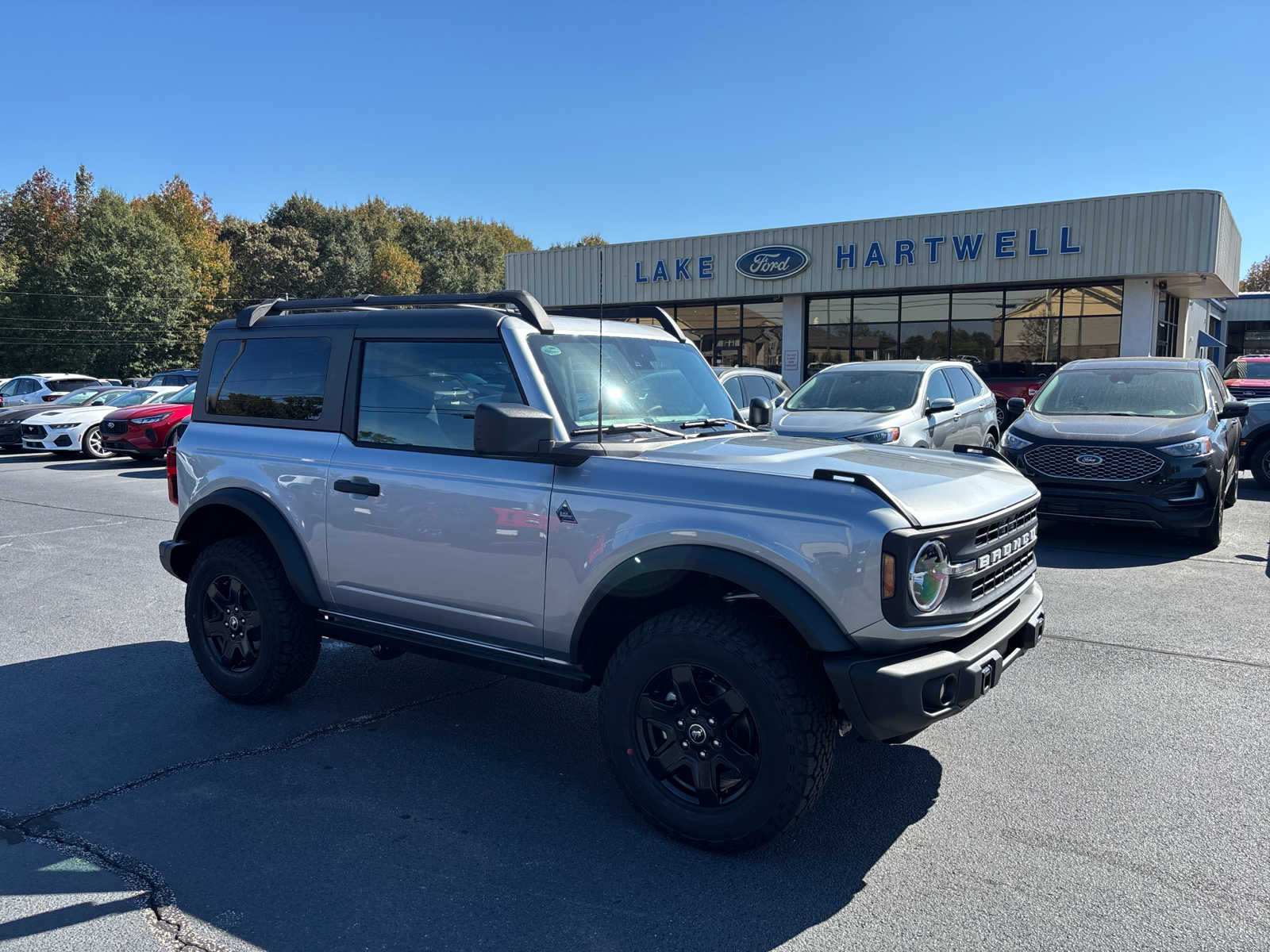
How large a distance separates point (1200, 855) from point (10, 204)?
6333 cm

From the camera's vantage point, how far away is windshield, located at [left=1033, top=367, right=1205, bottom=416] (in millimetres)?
9180

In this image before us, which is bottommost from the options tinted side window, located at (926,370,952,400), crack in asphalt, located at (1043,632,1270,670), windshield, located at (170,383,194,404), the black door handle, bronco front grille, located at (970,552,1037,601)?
crack in asphalt, located at (1043,632,1270,670)

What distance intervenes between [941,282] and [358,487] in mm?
22006

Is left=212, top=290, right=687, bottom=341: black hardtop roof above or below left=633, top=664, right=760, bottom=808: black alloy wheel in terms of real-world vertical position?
above

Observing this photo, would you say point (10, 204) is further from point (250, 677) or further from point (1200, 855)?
point (1200, 855)

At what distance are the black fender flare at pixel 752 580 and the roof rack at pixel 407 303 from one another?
1.19m

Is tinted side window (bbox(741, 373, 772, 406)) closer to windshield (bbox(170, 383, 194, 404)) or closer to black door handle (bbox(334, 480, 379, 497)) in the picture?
black door handle (bbox(334, 480, 379, 497))

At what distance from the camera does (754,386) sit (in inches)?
553

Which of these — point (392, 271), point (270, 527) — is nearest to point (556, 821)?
point (270, 527)

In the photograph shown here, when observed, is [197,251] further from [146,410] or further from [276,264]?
[146,410]

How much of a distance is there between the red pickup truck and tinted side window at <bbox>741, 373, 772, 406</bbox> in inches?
346

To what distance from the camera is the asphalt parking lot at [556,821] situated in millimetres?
2768

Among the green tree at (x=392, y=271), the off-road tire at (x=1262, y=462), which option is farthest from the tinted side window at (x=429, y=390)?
the green tree at (x=392, y=271)

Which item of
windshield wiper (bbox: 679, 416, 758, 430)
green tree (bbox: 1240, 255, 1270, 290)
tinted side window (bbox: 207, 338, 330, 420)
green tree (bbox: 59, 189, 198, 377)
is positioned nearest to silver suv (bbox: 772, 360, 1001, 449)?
windshield wiper (bbox: 679, 416, 758, 430)
